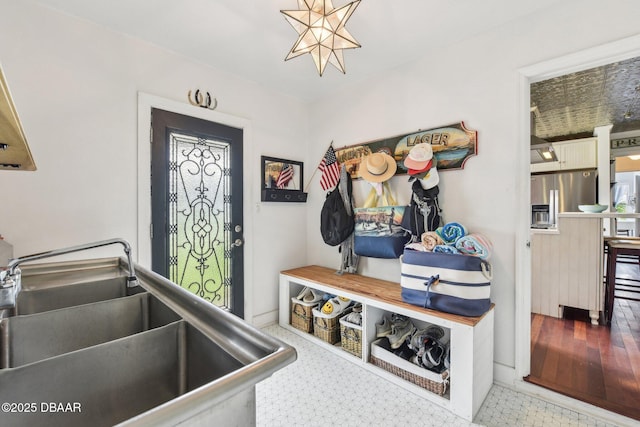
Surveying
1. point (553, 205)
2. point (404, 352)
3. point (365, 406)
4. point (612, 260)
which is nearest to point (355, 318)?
point (404, 352)

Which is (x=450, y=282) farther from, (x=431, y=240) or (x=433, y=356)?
(x=433, y=356)

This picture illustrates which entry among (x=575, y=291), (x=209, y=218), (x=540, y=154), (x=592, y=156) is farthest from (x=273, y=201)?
(x=592, y=156)

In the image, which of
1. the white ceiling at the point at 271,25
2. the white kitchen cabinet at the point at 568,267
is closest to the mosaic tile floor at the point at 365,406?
the white kitchen cabinet at the point at 568,267

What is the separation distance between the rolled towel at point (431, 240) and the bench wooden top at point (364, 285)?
1.41 feet

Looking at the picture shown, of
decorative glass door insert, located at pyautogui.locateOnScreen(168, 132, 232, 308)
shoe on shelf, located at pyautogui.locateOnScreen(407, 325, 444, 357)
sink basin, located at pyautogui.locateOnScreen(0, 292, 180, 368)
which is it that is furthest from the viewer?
decorative glass door insert, located at pyautogui.locateOnScreen(168, 132, 232, 308)

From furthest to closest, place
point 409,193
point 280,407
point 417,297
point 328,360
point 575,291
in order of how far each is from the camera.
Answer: point 575,291
point 409,193
point 328,360
point 417,297
point 280,407

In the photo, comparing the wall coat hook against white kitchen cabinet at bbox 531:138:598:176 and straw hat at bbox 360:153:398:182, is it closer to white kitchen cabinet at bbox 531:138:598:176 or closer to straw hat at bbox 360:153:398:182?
straw hat at bbox 360:153:398:182

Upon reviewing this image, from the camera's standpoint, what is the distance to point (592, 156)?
4289mm

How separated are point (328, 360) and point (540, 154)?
179 inches

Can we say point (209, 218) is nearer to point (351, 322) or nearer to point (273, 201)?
point (273, 201)

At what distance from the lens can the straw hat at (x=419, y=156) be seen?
2.14 metres

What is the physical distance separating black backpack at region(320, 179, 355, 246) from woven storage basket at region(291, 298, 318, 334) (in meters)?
0.64


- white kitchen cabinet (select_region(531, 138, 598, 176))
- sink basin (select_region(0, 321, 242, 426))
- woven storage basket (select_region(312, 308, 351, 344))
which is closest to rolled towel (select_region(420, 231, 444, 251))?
woven storage basket (select_region(312, 308, 351, 344))

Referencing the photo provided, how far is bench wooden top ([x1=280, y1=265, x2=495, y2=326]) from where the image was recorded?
5.61 ft
